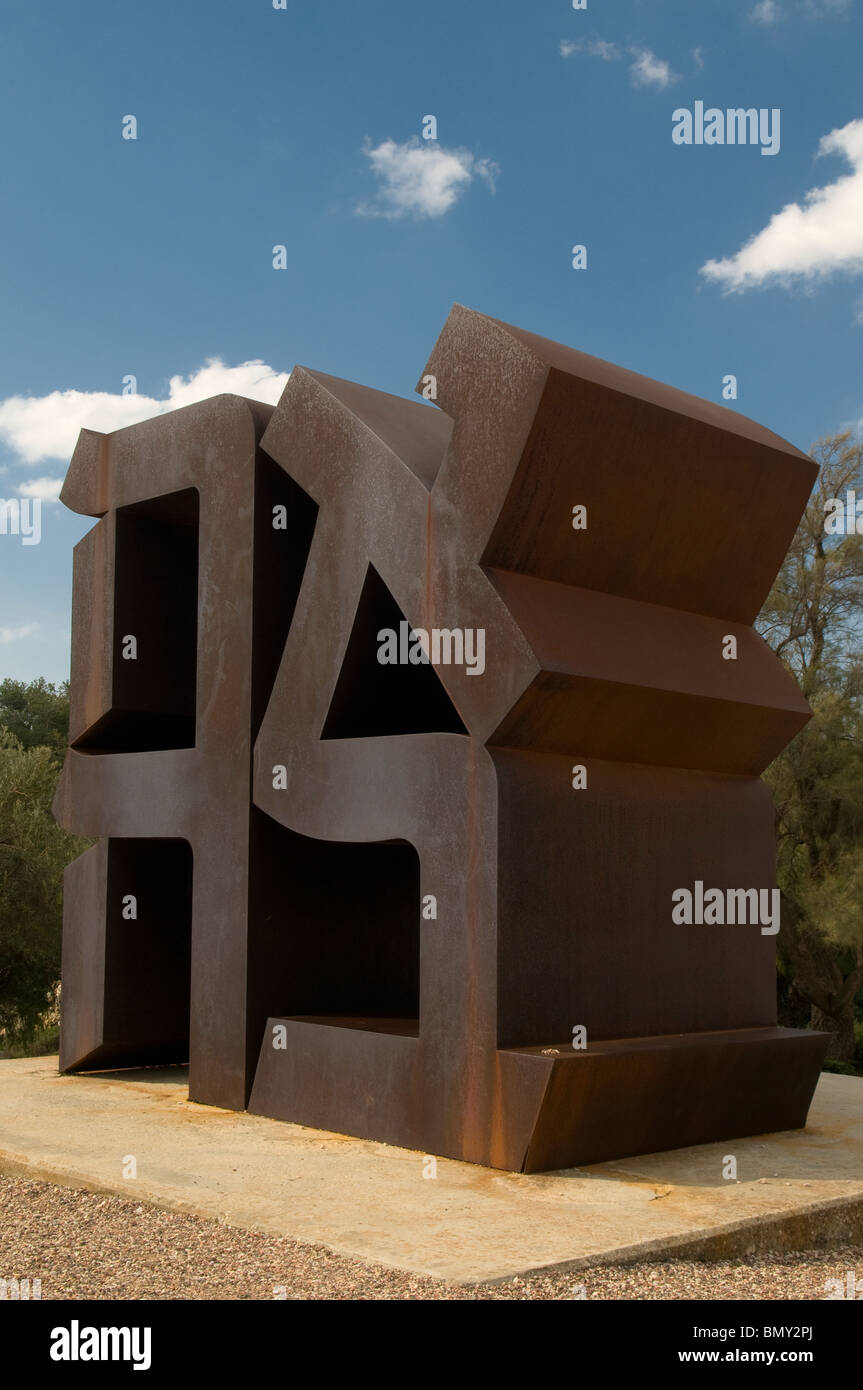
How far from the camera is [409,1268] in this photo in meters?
4.89

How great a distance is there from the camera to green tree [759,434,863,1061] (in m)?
20.6

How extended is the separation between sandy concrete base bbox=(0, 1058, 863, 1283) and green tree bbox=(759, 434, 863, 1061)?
12.6 meters

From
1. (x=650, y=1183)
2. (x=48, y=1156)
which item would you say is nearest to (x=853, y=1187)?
(x=650, y=1183)

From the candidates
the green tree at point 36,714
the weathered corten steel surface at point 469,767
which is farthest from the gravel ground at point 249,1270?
the green tree at point 36,714

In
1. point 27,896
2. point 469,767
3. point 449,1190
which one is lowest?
point 449,1190

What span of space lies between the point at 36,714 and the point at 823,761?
66.9ft

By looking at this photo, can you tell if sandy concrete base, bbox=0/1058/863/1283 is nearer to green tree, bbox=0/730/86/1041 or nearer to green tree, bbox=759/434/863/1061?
green tree, bbox=0/730/86/1041

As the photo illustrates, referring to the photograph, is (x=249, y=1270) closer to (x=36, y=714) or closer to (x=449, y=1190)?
(x=449, y=1190)

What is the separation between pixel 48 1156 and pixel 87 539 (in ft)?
16.8

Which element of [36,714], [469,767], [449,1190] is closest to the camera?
[449,1190]

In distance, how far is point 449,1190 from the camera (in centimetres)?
630

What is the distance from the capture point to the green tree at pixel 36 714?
3306 centimetres

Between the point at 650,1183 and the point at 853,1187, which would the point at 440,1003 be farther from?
the point at 853,1187

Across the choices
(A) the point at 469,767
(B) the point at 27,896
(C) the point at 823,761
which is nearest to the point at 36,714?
(B) the point at 27,896
